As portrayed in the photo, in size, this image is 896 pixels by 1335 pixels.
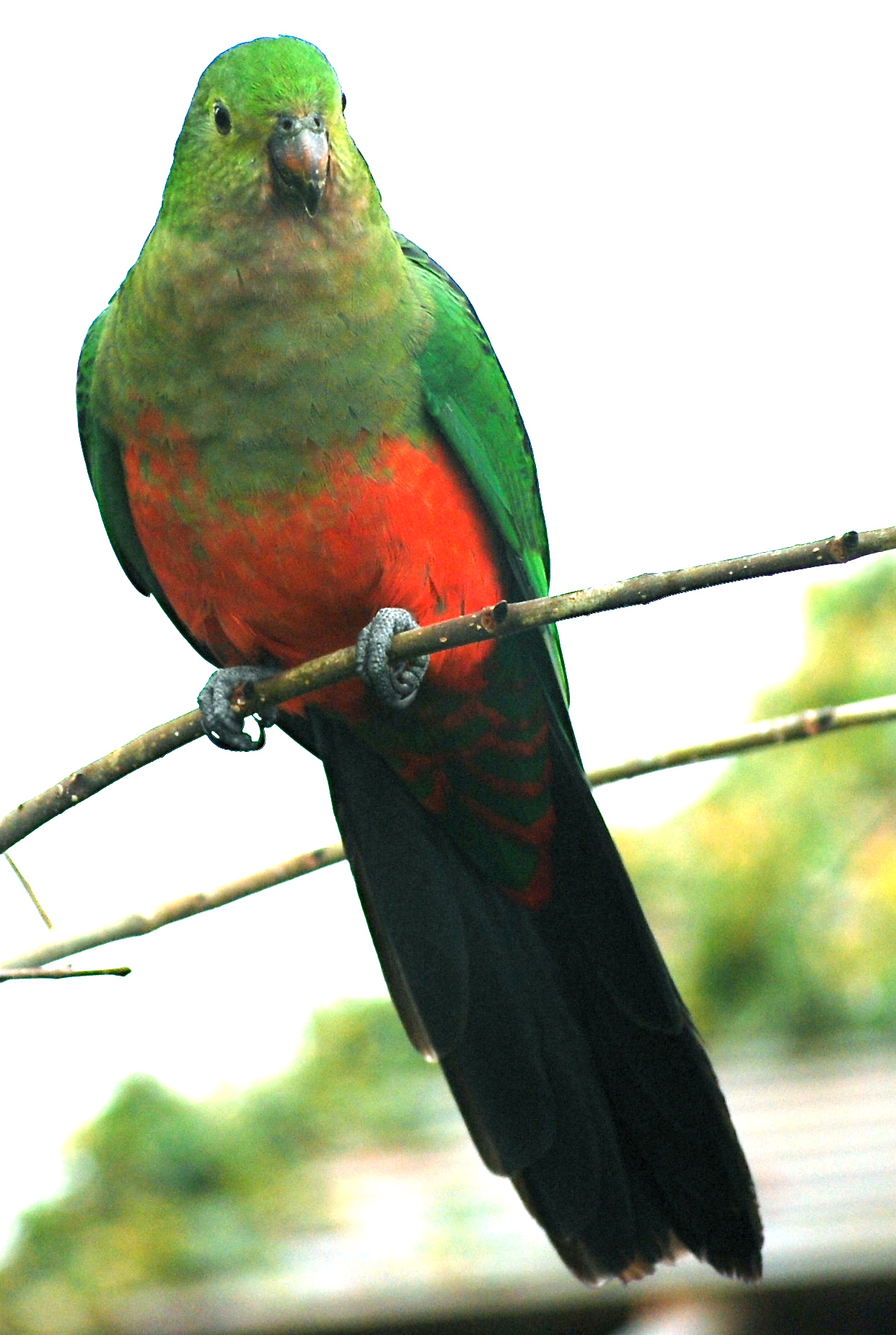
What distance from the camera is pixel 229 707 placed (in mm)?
3496

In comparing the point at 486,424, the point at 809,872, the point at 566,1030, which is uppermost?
the point at 486,424

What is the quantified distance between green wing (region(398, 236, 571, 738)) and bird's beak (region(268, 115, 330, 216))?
47 centimetres

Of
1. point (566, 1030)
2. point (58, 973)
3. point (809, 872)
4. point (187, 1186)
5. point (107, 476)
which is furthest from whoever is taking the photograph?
point (809, 872)

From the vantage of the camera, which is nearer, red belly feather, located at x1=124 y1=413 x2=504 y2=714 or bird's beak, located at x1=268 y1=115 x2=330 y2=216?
bird's beak, located at x1=268 y1=115 x2=330 y2=216

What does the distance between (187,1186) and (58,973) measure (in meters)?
5.22

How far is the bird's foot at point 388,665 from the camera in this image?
10.9ft

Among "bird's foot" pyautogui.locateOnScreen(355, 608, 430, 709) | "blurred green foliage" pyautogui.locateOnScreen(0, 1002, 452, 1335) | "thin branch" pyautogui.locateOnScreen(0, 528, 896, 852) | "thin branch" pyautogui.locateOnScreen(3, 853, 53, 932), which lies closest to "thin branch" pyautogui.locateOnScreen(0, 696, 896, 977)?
"thin branch" pyautogui.locateOnScreen(3, 853, 53, 932)

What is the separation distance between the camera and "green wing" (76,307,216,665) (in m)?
3.79

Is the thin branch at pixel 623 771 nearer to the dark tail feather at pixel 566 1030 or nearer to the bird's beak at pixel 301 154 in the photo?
the dark tail feather at pixel 566 1030

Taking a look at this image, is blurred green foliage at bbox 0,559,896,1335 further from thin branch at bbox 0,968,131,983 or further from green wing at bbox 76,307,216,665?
thin branch at bbox 0,968,131,983

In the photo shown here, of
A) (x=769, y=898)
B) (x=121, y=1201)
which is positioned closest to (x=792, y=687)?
(x=769, y=898)

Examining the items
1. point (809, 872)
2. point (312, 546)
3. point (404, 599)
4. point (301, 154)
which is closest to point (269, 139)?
point (301, 154)

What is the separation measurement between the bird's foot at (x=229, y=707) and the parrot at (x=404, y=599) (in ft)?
0.04

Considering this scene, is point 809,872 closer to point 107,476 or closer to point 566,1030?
point 566,1030
